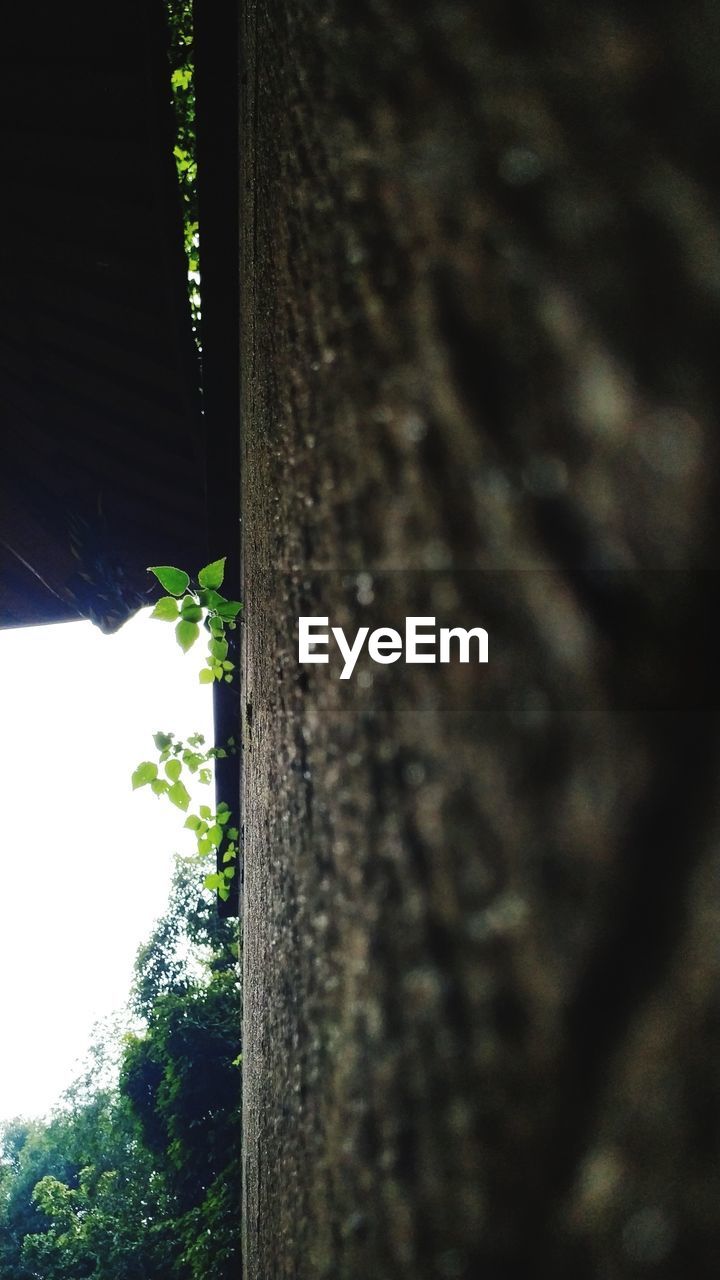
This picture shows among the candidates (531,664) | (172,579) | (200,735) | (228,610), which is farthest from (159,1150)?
(531,664)

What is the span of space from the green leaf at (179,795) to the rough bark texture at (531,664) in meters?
3.02

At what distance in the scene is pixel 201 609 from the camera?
2.75 metres

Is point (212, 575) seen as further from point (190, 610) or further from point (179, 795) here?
point (179, 795)

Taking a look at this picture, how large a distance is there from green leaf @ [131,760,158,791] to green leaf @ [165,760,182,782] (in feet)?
0.16

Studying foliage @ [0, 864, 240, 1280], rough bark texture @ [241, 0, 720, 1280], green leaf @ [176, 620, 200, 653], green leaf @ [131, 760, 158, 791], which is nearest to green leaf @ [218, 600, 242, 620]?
green leaf @ [176, 620, 200, 653]

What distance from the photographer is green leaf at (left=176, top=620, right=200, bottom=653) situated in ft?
8.44

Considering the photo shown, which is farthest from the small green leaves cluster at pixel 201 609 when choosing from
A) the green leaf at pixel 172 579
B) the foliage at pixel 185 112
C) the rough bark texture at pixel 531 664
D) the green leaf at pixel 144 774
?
the foliage at pixel 185 112

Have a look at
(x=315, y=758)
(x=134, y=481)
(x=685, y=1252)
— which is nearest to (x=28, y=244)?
(x=134, y=481)

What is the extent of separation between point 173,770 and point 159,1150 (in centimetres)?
2815

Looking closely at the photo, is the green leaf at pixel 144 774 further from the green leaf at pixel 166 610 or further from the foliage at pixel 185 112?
the foliage at pixel 185 112

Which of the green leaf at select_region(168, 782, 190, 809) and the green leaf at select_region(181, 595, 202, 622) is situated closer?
the green leaf at select_region(181, 595, 202, 622)

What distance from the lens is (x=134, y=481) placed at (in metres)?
4.14

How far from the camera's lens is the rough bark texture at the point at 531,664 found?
0.17 m

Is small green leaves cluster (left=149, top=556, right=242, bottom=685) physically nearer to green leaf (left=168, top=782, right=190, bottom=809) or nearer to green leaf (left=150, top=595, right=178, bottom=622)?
green leaf (left=150, top=595, right=178, bottom=622)
